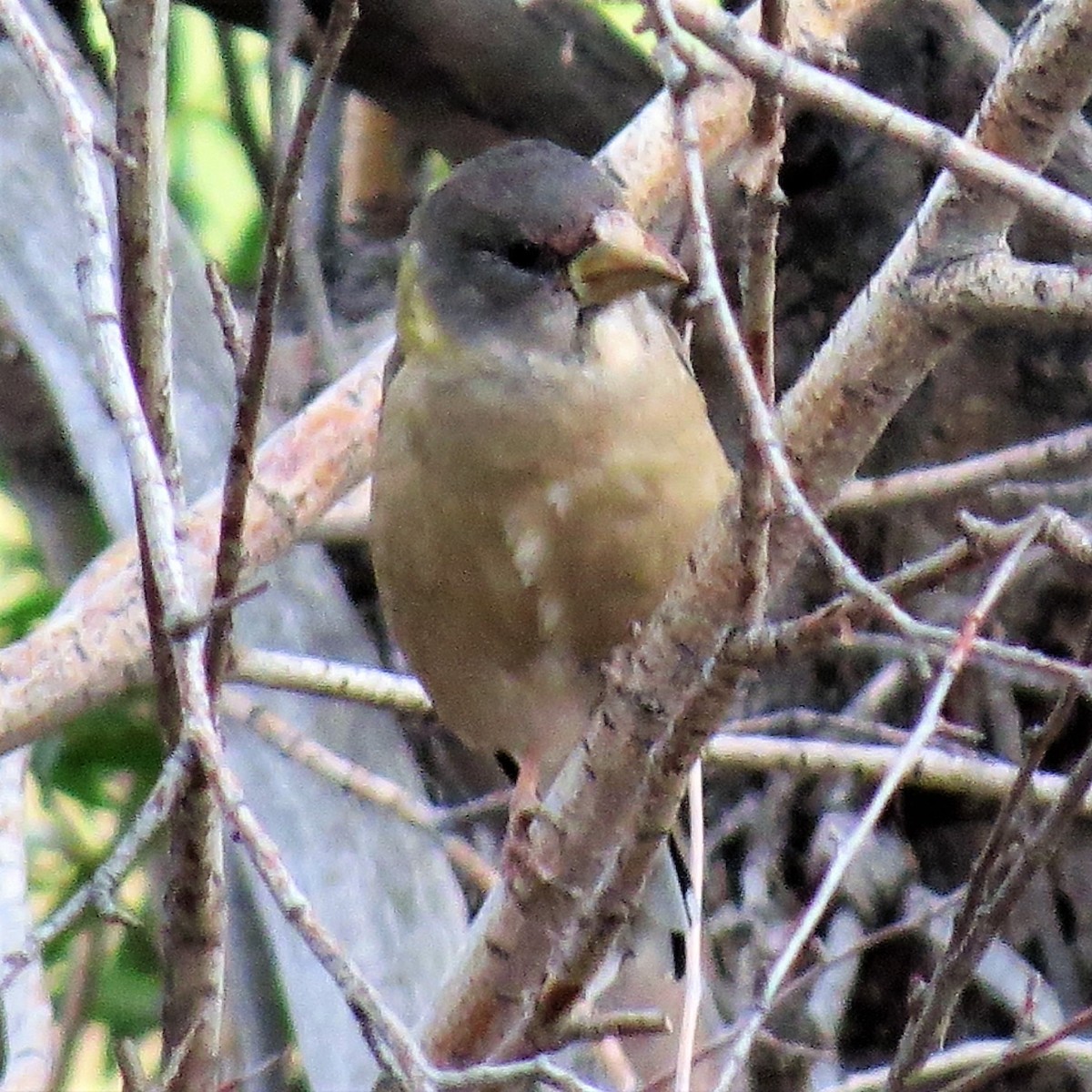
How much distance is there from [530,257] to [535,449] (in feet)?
0.70

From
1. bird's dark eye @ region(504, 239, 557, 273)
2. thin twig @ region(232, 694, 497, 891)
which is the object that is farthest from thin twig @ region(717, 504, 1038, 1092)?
thin twig @ region(232, 694, 497, 891)

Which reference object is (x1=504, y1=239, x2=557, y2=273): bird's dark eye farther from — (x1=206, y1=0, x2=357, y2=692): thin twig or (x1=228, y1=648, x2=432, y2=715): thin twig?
(x1=206, y1=0, x2=357, y2=692): thin twig

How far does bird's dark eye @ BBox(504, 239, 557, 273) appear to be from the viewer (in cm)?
195

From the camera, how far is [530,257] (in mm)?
1964

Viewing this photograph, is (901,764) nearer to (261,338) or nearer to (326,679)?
(261,338)

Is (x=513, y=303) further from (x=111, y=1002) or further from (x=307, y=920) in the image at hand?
(x=111, y=1002)

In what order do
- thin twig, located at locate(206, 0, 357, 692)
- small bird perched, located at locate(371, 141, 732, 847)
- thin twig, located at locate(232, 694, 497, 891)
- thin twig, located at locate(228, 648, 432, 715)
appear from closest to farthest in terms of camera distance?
thin twig, located at locate(206, 0, 357, 692) < small bird perched, located at locate(371, 141, 732, 847) < thin twig, located at locate(228, 648, 432, 715) < thin twig, located at locate(232, 694, 497, 891)

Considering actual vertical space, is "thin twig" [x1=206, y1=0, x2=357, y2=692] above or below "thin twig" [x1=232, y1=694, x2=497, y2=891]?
above

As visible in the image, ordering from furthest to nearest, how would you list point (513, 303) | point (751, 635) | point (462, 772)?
point (462, 772)
point (513, 303)
point (751, 635)

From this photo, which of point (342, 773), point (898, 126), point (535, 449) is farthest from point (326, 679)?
point (898, 126)

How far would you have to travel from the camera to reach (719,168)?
103 inches

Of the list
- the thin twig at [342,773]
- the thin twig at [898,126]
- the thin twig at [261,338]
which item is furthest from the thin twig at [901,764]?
the thin twig at [342,773]

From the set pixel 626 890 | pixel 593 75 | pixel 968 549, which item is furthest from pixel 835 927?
pixel 968 549

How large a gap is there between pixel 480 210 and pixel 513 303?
108mm
